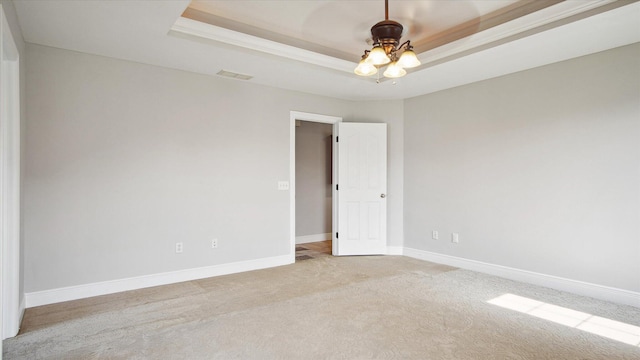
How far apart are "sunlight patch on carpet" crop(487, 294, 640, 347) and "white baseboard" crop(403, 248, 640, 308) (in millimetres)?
537

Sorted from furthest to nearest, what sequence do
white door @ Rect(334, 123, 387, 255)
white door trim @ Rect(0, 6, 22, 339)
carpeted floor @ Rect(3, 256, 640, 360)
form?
white door @ Rect(334, 123, 387, 255) < white door trim @ Rect(0, 6, 22, 339) < carpeted floor @ Rect(3, 256, 640, 360)

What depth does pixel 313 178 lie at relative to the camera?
680 cm

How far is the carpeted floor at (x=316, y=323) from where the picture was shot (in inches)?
94.9

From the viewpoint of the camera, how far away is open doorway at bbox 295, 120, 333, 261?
665 cm

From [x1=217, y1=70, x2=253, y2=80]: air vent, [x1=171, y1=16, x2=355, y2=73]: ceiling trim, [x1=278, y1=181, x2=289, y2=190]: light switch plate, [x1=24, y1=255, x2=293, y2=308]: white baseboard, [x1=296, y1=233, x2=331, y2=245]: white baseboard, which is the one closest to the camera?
[x1=171, y1=16, x2=355, y2=73]: ceiling trim

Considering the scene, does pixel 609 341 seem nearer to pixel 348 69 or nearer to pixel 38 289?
pixel 348 69

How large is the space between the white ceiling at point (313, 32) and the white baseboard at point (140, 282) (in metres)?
2.29

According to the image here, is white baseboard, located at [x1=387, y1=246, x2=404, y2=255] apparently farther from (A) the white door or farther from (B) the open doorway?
(B) the open doorway

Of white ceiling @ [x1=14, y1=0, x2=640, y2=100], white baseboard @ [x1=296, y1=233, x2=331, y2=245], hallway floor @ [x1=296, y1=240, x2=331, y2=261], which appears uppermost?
white ceiling @ [x1=14, y1=0, x2=640, y2=100]

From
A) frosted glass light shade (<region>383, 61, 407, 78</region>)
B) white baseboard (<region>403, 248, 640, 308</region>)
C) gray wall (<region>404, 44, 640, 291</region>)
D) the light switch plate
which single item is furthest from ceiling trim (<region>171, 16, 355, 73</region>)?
white baseboard (<region>403, 248, 640, 308</region>)

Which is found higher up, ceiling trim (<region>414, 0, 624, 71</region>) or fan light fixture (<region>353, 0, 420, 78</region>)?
ceiling trim (<region>414, 0, 624, 71</region>)

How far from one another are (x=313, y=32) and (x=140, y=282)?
125 inches

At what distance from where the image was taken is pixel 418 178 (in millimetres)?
5195

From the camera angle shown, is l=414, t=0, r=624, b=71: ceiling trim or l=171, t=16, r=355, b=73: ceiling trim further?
l=171, t=16, r=355, b=73: ceiling trim
